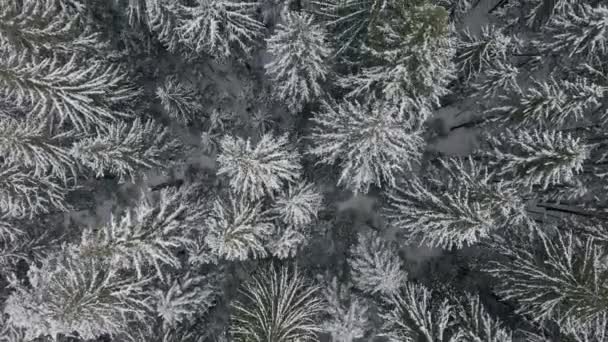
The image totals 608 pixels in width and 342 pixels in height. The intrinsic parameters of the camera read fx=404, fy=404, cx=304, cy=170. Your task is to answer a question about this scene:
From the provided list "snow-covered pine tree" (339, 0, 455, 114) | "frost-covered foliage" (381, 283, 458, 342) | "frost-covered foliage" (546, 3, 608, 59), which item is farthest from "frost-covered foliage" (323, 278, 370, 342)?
"frost-covered foliage" (546, 3, 608, 59)

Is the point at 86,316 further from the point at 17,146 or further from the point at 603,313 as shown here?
the point at 603,313

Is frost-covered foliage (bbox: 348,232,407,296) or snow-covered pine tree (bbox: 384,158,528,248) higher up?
snow-covered pine tree (bbox: 384,158,528,248)

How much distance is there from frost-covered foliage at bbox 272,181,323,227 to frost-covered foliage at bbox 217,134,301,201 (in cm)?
51

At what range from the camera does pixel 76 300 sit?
36.1 feet

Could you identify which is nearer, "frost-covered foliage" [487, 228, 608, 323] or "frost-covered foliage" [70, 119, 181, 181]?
"frost-covered foliage" [487, 228, 608, 323]

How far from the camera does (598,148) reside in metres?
12.9

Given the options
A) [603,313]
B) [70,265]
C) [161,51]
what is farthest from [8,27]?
[603,313]

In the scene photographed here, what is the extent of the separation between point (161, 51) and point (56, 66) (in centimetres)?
452

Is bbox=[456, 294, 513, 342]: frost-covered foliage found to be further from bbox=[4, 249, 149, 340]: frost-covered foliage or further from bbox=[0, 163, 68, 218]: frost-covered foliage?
bbox=[0, 163, 68, 218]: frost-covered foliage

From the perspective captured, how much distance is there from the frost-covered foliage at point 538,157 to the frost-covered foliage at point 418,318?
14.8 feet

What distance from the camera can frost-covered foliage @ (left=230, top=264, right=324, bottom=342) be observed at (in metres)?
11.6

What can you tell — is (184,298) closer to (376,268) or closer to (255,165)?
(255,165)

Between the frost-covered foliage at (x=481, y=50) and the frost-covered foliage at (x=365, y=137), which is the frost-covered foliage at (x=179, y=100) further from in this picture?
→ the frost-covered foliage at (x=481, y=50)

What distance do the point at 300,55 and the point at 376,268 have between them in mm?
7120
